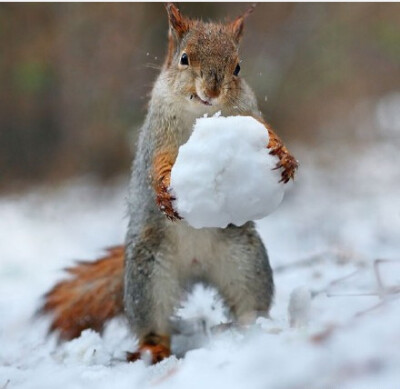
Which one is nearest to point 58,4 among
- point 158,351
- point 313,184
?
point 313,184

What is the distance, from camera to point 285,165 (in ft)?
5.91

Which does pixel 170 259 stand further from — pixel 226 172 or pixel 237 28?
pixel 237 28

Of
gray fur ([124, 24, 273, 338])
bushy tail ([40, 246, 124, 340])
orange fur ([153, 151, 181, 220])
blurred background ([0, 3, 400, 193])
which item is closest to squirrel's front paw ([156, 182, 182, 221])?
orange fur ([153, 151, 181, 220])

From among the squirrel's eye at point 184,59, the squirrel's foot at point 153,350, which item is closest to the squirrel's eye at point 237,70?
the squirrel's eye at point 184,59

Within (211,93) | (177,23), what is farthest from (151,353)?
(177,23)

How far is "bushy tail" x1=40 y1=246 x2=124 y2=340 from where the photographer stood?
7.76ft

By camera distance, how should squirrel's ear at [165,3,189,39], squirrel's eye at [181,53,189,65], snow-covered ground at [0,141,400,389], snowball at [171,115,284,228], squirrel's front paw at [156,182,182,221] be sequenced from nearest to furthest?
1. snow-covered ground at [0,141,400,389]
2. snowball at [171,115,284,228]
3. squirrel's front paw at [156,182,182,221]
4. squirrel's eye at [181,53,189,65]
5. squirrel's ear at [165,3,189,39]

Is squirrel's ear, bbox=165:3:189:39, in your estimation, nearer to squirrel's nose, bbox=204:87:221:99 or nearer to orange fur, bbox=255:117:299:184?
squirrel's nose, bbox=204:87:221:99

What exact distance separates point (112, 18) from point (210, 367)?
14.6 feet

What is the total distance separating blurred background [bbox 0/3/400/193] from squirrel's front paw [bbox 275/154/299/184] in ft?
11.3

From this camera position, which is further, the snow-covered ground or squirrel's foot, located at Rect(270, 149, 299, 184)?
squirrel's foot, located at Rect(270, 149, 299, 184)

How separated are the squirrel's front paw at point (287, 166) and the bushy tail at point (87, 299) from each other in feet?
2.55

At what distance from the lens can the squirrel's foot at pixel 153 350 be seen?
2072 millimetres

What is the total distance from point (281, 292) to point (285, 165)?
84 cm
